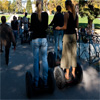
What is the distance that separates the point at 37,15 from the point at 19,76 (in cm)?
225

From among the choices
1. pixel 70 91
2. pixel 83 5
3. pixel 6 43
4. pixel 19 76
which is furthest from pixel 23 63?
pixel 83 5

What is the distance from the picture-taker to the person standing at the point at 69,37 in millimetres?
4234

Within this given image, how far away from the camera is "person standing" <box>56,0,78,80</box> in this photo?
4.23 metres

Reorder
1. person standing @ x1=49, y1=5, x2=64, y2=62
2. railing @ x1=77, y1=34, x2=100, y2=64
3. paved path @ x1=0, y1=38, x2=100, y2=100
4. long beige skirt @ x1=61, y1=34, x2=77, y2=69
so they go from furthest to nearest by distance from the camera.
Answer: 1. railing @ x1=77, y1=34, x2=100, y2=64
2. person standing @ x1=49, y1=5, x2=64, y2=62
3. long beige skirt @ x1=61, y1=34, x2=77, y2=69
4. paved path @ x1=0, y1=38, x2=100, y2=100

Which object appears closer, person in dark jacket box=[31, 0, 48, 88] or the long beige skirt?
person in dark jacket box=[31, 0, 48, 88]

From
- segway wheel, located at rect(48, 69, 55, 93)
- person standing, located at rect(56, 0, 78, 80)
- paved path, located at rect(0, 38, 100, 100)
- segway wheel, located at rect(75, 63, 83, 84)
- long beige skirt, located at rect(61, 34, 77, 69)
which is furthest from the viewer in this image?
segway wheel, located at rect(75, 63, 83, 84)

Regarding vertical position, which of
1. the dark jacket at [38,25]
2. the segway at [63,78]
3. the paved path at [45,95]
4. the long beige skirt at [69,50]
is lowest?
the paved path at [45,95]

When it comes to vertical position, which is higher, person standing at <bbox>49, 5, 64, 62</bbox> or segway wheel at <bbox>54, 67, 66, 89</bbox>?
person standing at <bbox>49, 5, 64, 62</bbox>

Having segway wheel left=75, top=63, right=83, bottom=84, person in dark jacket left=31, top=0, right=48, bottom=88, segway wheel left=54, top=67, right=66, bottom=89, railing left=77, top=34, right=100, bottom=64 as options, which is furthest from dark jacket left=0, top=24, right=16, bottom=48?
railing left=77, top=34, right=100, bottom=64

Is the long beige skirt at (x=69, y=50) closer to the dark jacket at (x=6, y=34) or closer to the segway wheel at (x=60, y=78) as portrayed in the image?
the segway wheel at (x=60, y=78)

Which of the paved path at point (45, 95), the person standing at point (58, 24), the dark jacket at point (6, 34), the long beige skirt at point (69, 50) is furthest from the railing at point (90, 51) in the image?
the dark jacket at point (6, 34)

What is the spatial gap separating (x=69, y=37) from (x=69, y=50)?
0.31 m

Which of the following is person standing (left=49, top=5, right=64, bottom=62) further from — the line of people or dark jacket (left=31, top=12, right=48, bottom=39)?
dark jacket (left=31, top=12, right=48, bottom=39)

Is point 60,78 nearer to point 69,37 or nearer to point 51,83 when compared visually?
point 51,83
